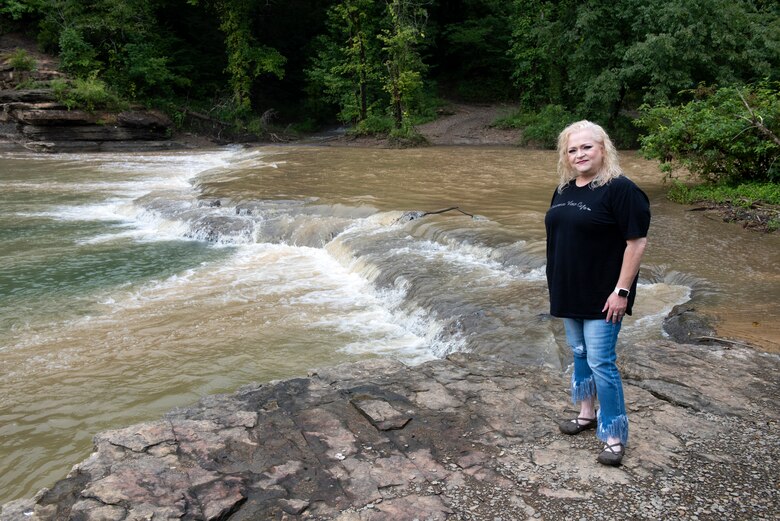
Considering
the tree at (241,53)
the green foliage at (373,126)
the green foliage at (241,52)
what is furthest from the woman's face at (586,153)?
the green foliage at (241,52)

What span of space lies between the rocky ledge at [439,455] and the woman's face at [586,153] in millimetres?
1625

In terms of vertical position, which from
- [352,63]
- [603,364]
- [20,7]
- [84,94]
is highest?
[20,7]

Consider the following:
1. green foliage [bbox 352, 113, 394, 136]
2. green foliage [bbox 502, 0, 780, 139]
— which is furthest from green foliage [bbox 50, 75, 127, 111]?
green foliage [bbox 502, 0, 780, 139]

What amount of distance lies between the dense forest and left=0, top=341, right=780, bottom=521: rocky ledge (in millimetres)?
9150

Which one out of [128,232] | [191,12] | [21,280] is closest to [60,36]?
[191,12]

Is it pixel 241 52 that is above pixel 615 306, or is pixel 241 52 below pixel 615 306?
above

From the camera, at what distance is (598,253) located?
10.6 feet

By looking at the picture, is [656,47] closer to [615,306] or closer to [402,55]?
[402,55]

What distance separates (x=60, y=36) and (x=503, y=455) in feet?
99.8

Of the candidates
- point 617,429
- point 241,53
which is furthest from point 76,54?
point 617,429

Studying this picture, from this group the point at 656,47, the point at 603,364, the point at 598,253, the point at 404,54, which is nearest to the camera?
the point at 598,253

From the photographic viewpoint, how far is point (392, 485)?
335 cm

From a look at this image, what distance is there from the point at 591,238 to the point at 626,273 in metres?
0.25

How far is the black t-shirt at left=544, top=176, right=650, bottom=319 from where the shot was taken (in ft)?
10.1
